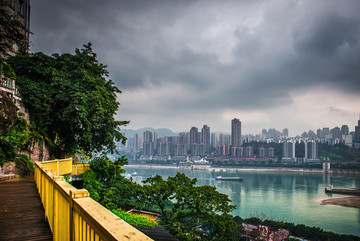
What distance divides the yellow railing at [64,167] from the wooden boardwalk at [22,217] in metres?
2.35

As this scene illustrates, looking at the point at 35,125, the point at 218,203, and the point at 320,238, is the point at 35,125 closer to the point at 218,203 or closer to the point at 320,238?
the point at 218,203

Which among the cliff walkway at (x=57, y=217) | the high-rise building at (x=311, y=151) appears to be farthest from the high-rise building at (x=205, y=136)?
the cliff walkway at (x=57, y=217)

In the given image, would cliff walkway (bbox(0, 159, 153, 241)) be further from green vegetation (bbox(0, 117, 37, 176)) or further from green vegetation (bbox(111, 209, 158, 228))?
green vegetation (bbox(0, 117, 37, 176))

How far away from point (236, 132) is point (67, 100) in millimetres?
138862

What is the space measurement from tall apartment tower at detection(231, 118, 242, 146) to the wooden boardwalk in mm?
139402

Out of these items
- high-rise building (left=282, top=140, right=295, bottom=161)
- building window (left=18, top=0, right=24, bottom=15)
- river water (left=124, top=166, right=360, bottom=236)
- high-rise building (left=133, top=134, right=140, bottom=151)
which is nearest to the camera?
building window (left=18, top=0, right=24, bottom=15)

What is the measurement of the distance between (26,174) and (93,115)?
376cm

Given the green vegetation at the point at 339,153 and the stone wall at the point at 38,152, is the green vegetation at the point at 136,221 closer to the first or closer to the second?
the stone wall at the point at 38,152

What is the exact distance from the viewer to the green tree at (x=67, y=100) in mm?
11086

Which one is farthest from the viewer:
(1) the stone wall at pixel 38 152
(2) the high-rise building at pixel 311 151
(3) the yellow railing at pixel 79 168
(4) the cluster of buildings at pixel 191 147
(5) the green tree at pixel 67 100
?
(4) the cluster of buildings at pixel 191 147

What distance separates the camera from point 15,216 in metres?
3.61

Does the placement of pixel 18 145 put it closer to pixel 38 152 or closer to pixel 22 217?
pixel 38 152

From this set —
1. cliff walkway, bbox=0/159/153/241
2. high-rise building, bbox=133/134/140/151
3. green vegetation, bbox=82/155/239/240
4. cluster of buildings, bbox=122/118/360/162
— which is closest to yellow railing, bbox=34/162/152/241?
cliff walkway, bbox=0/159/153/241

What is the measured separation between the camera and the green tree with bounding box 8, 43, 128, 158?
1109 cm
